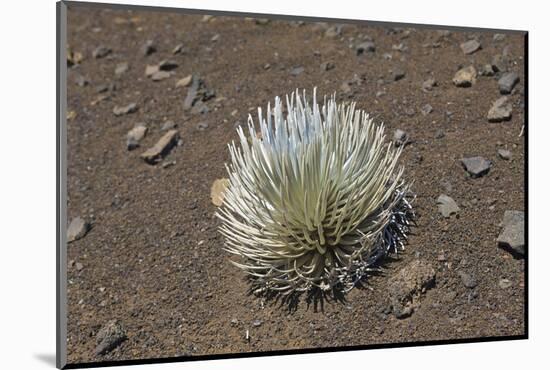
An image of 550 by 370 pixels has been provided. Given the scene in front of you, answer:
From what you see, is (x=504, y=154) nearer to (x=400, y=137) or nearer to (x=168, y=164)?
(x=400, y=137)

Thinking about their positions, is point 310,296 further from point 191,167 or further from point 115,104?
point 115,104

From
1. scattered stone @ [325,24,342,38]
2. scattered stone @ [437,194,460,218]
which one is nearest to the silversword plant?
scattered stone @ [437,194,460,218]

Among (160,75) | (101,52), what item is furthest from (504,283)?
(101,52)

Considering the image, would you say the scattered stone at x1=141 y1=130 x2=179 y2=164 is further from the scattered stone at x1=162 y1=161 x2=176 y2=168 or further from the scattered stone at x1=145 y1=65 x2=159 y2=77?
the scattered stone at x1=145 y1=65 x2=159 y2=77

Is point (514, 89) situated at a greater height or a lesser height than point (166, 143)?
greater

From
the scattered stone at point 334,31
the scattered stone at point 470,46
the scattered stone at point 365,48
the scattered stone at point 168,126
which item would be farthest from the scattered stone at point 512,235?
the scattered stone at point 168,126

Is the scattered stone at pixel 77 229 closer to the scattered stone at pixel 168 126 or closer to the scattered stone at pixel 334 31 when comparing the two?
the scattered stone at pixel 168 126

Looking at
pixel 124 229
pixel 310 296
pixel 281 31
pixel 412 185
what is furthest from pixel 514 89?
pixel 124 229
